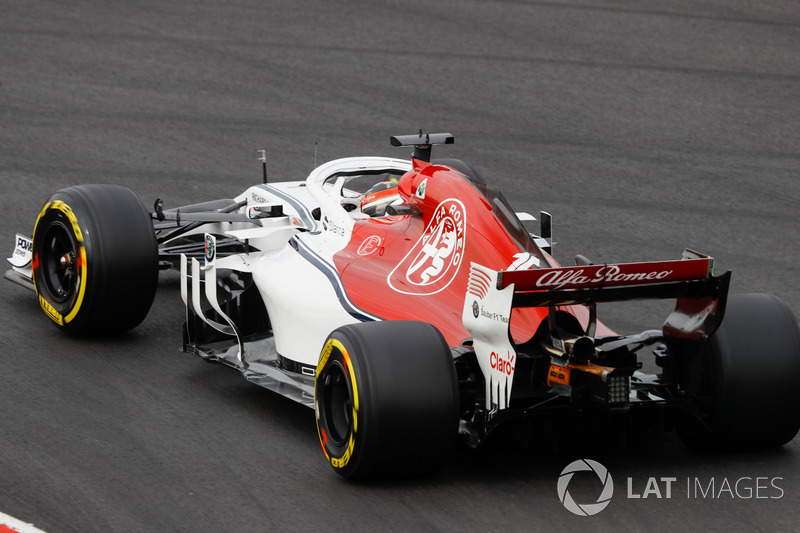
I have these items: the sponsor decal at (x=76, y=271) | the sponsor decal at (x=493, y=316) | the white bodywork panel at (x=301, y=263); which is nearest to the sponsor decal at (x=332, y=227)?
the white bodywork panel at (x=301, y=263)

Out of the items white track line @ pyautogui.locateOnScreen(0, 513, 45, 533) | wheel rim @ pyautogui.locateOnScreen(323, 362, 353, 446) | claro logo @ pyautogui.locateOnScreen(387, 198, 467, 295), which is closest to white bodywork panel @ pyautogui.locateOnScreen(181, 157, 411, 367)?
claro logo @ pyautogui.locateOnScreen(387, 198, 467, 295)

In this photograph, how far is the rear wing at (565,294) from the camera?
6090 millimetres

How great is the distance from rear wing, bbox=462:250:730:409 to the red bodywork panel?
1.66 feet

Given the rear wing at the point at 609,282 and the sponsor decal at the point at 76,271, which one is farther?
the sponsor decal at the point at 76,271

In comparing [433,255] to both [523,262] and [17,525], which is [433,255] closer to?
[523,262]

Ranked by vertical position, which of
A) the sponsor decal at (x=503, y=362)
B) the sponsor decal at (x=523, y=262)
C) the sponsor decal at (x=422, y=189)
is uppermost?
the sponsor decal at (x=422, y=189)

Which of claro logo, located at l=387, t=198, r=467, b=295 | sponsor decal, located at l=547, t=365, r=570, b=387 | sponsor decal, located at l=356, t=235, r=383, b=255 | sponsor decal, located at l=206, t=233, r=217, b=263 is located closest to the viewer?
sponsor decal, located at l=547, t=365, r=570, b=387

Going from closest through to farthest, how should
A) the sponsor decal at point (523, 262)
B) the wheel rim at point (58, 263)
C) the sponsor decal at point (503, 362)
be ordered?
the sponsor decal at point (503, 362), the sponsor decal at point (523, 262), the wheel rim at point (58, 263)

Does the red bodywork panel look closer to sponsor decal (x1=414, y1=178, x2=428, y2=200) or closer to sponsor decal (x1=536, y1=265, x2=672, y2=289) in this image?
sponsor decal (x1=414, y1=178, x2=428, y2=200)

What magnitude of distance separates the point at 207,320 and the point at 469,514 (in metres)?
2.84

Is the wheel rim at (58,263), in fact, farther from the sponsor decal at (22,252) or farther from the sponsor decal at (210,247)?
the sponsor decal at (210,247)

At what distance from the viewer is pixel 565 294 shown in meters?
6.19

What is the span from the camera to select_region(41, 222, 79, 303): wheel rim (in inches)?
343

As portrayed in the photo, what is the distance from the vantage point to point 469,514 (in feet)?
20.1
